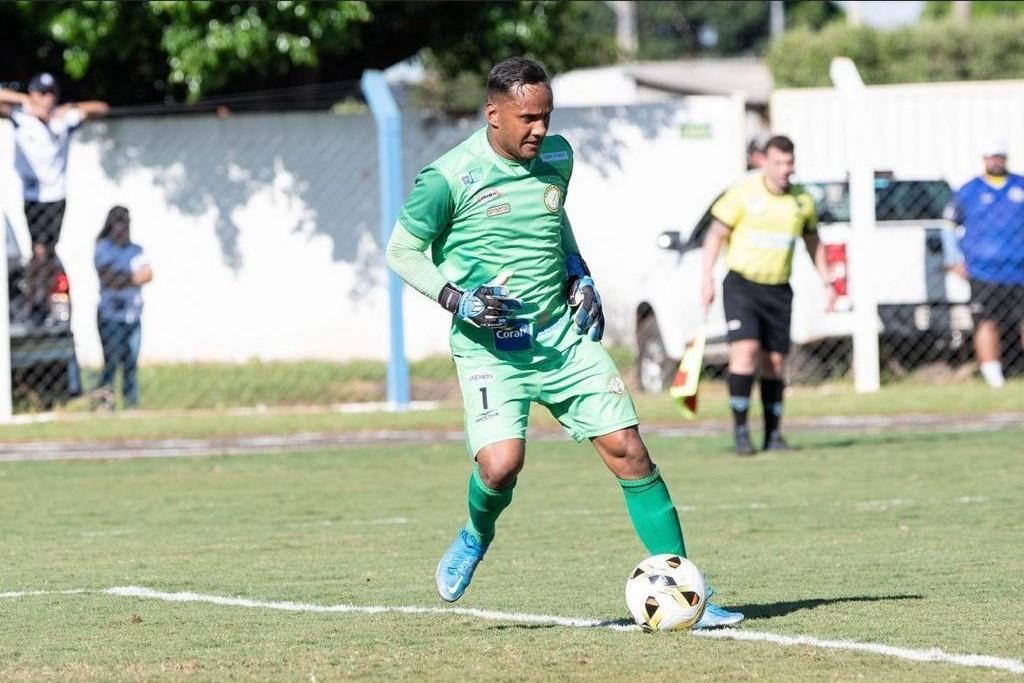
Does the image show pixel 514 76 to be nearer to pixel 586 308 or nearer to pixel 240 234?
pixel 586 308

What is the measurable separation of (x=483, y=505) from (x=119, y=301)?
11818 mm

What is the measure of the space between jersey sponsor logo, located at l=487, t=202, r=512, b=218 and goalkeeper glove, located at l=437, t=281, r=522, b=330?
272mm

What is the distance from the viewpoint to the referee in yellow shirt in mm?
13961

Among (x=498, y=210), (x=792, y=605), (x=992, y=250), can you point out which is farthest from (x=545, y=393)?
(x=992, y=250)

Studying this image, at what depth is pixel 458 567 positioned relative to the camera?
7.36m

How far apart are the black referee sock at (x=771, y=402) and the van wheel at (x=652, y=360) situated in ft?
16.4

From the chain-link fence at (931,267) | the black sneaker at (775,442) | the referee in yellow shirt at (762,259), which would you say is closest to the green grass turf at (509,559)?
the black sneaker at (775,442)

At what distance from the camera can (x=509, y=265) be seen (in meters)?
7.24

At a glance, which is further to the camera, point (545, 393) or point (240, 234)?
point (240, 234)

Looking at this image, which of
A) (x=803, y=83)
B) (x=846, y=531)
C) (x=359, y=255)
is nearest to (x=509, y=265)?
(x=846, y=531)

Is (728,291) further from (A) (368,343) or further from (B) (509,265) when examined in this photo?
(A) (368,343)

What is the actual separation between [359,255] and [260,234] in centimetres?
116

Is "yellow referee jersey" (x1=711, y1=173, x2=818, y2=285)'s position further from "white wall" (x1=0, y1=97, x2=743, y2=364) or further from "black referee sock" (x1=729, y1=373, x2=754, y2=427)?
"white wall" (x1=0, y1=97, x2=743, y2=364)

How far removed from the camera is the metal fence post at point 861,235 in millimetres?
18578
